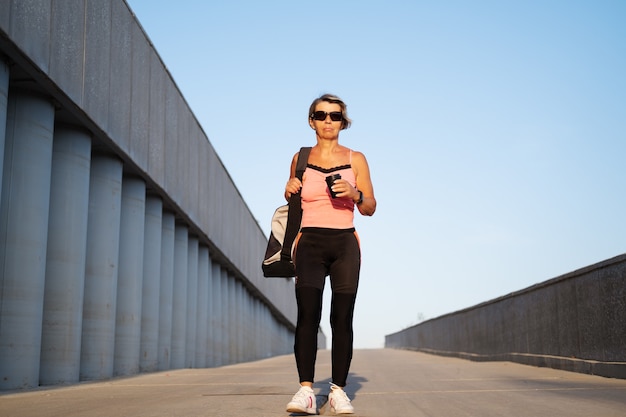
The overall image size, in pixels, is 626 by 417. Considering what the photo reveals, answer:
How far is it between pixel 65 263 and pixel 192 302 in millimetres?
10829

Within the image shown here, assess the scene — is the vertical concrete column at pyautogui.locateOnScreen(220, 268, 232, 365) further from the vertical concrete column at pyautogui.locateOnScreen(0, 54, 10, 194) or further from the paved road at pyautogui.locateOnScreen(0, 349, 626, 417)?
the vertical concrete column at pyautogui.locateOnScreen(0, 54, 10, 194)

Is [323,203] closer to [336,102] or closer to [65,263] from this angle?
[336,102]

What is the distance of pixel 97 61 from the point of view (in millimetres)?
12359

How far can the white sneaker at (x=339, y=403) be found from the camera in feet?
17.7

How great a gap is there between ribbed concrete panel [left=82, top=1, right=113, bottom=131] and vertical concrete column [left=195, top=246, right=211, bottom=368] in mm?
11541

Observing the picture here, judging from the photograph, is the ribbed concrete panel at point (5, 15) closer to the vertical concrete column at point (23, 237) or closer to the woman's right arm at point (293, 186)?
the vertical concrete column at point (23, 237)

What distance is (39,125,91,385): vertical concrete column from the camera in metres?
11.1

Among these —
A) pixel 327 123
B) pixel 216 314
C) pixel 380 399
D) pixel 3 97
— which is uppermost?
pixel 3 97

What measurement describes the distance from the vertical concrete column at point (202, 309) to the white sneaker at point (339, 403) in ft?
57.9

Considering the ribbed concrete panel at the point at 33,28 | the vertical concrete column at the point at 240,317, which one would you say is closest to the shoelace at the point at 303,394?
the ribbed concrete panel at the point at 33,28

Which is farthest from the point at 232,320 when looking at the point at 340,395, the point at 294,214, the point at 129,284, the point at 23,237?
the point at 340,395

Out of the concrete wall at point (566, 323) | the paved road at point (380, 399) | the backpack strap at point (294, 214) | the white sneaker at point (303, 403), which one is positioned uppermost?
the backpack strap at point (294, 214)

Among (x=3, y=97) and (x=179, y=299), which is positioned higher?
(x=3, y=97)

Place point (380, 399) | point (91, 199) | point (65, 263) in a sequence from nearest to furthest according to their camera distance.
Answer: point (380, 399)
point (65, 263)
point (91, 199)
